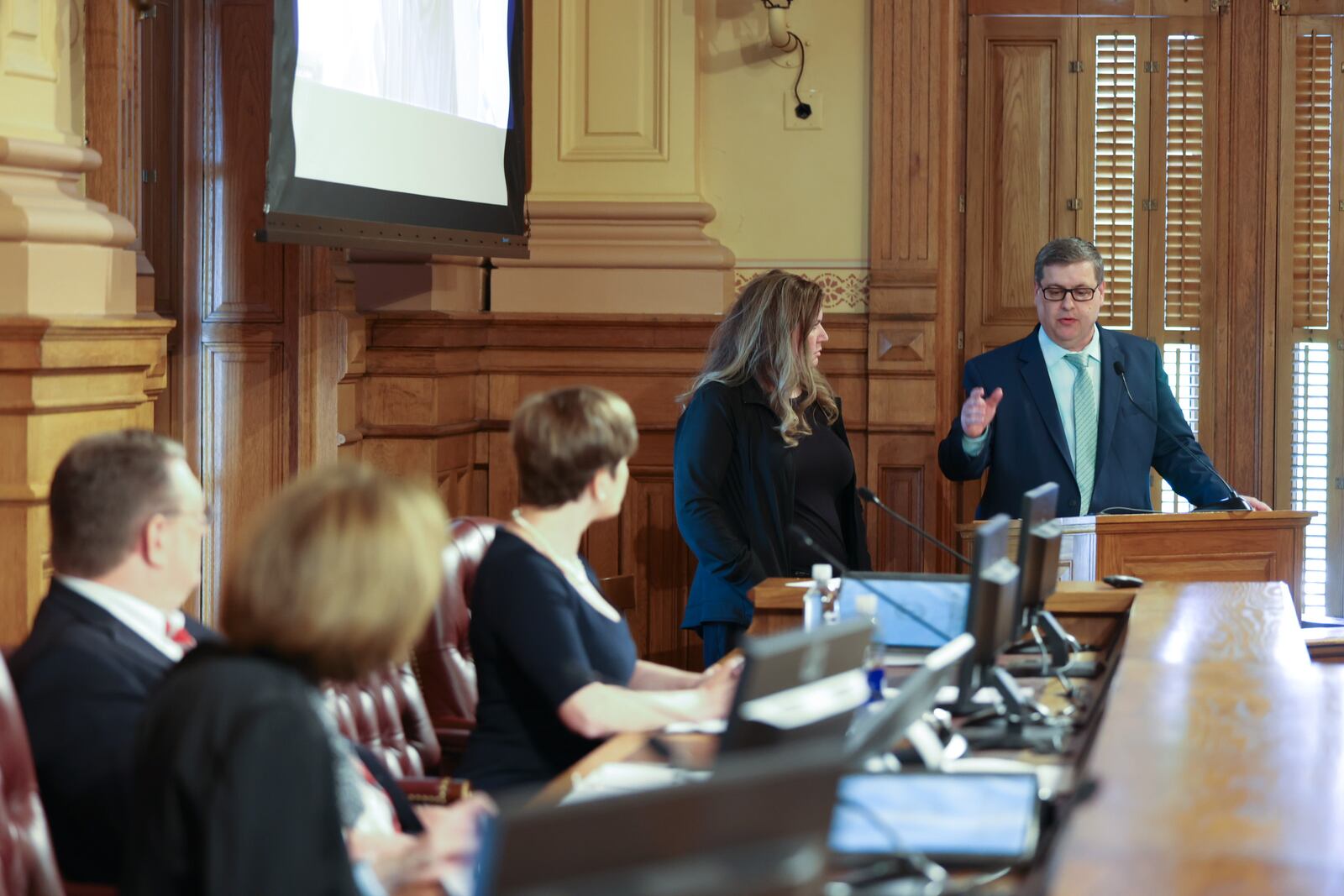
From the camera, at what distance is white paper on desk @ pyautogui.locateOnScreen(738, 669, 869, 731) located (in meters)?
1.75

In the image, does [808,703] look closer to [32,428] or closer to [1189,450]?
[32,428]

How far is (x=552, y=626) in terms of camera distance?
2.45m

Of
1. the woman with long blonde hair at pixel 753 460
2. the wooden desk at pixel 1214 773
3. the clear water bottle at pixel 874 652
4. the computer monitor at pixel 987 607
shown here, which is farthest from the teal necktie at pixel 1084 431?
the computer monitor at pixel 987 607

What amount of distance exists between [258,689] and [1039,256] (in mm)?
3401

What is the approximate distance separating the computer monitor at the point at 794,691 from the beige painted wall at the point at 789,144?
3531 mm

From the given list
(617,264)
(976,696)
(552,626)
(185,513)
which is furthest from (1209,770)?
(617,264)

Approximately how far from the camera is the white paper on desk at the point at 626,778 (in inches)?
83.1

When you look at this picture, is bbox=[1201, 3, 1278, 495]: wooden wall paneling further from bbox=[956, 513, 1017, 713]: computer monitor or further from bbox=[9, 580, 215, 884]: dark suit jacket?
bbox=[9, 580, 215, 884]: dark suit jacket

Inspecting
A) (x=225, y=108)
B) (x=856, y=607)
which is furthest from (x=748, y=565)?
(x=225, y=108)

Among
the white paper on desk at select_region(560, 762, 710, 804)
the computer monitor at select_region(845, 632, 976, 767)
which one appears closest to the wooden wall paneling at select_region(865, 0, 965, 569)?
the white paper on desk at select_region(560, 762, 710, 804)

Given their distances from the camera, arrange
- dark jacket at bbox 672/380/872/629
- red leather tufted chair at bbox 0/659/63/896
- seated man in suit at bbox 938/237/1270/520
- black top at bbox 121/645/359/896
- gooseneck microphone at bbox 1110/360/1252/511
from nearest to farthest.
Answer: black top at bbox 121/645/359/896
red leather tufted chair at bbox 0/659/63/896
dark jacket at bbox 672/380/872/629
gooseneck microphone at bbox 1110/360/1252/511
seated man in suit at bbox 938/237/1270/520

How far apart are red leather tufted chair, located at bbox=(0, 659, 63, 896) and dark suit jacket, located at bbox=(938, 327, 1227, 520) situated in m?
2.98

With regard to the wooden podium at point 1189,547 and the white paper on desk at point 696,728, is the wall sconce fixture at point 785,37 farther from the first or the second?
the white paper on desk at point 696,728

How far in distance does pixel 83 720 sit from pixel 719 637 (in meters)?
2.38
